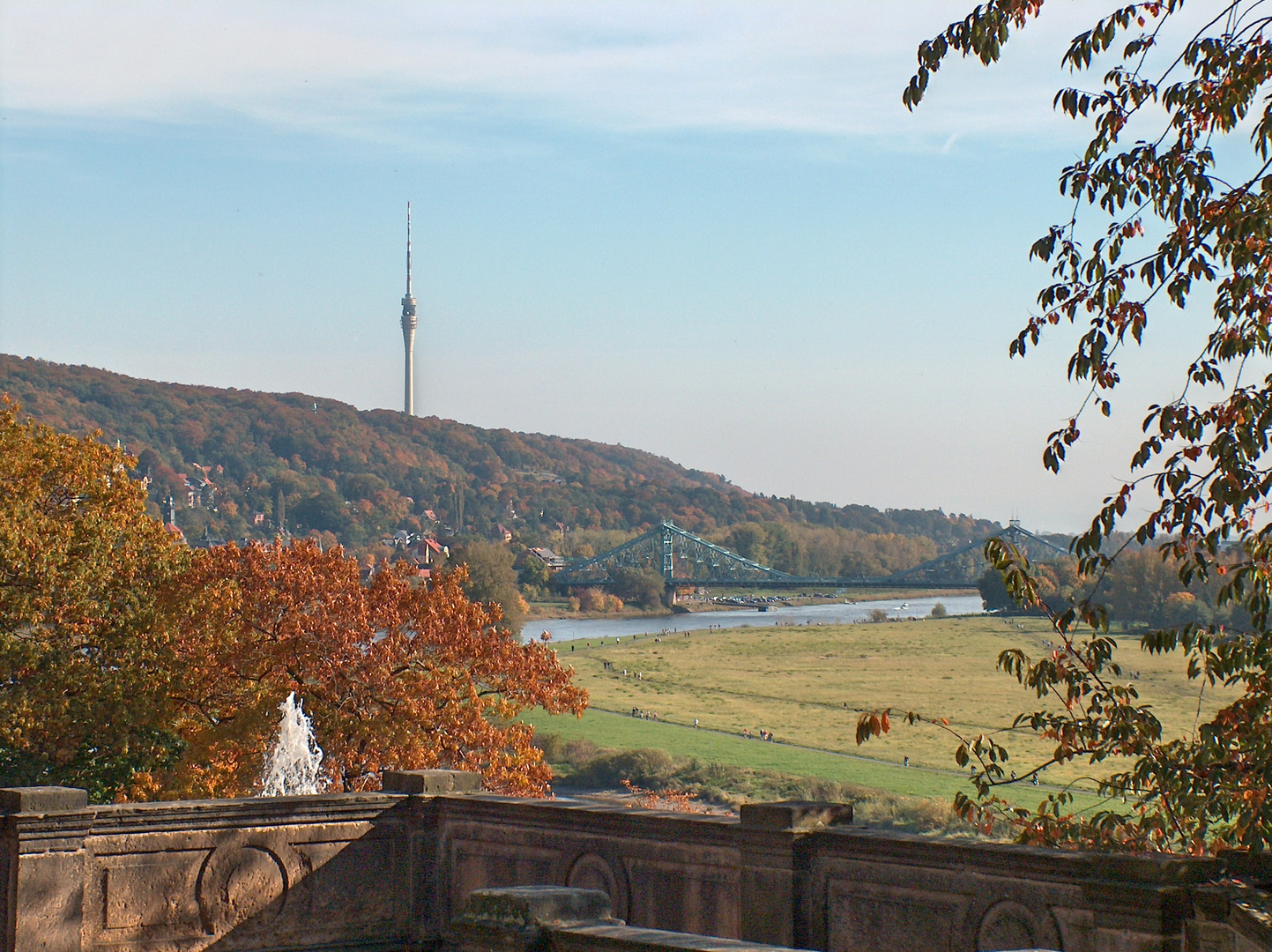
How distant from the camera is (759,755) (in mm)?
88938

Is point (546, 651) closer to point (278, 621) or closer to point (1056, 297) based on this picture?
point (278, 621)

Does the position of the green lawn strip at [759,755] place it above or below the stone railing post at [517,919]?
below

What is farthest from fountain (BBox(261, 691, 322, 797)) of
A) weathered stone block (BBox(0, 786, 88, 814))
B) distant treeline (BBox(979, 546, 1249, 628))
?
distant treeline (BBox(979, 546, 1249, 628))

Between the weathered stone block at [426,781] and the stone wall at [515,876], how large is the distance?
62mm

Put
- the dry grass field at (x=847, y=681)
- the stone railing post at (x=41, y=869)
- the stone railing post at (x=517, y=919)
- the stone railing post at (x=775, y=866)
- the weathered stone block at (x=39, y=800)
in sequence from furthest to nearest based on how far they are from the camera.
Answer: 1. the dry grass field at (x=847, y=681)
2. the weathered stone block at (x=39, y=800)
3. the stone railing post at (x=41, y=869)
4. the stone railing post at (x=775, y=866)
5. the stone railing post at (x=517, y=919)

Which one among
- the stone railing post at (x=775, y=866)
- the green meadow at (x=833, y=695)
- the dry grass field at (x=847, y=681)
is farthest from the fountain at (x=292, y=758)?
the dry grass field at (x=847, y=681)

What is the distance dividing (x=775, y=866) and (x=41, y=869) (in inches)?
183

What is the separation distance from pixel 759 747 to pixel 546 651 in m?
64.2

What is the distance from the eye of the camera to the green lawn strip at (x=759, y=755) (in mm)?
76062

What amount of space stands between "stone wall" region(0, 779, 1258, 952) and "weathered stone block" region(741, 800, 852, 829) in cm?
1

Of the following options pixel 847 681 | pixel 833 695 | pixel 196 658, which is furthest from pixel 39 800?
pixel 847 681

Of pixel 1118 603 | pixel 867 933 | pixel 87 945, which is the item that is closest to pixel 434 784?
pixel 87 945

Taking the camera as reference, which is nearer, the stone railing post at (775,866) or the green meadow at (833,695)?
the stone railing post at (775,866)

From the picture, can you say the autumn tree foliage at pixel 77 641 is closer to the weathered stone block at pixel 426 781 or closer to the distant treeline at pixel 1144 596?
the weathered stone block at pixel 426 781
